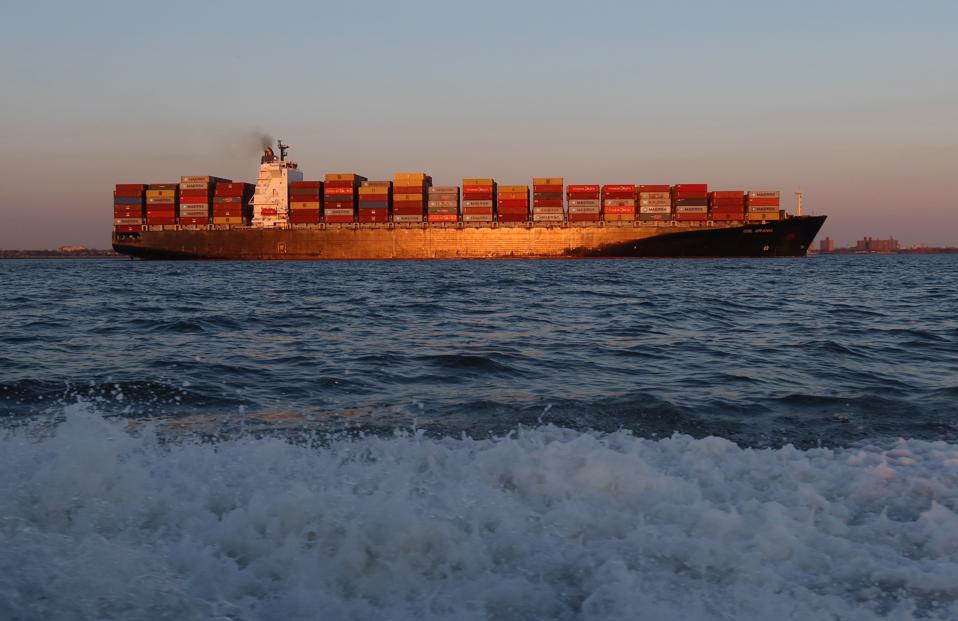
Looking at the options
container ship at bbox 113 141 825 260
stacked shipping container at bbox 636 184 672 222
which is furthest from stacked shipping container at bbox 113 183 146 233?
stacked shipping container at bbox 636 184 672 222

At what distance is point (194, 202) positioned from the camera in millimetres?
65125

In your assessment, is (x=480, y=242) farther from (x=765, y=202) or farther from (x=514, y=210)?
(x=765, y=202)

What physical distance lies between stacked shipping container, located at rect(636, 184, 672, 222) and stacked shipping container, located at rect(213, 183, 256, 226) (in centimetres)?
3952

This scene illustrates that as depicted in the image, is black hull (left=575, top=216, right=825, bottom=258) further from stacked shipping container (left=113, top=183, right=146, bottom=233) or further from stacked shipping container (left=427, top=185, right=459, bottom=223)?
stacked shipping container (left=113, top=183, right=146, bottom=233)

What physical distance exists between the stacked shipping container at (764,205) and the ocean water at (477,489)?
185 ft

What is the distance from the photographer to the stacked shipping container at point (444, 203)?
63.8m

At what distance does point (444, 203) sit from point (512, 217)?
6.93 metres

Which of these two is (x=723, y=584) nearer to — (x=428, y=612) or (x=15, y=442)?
(x=428, y=612)

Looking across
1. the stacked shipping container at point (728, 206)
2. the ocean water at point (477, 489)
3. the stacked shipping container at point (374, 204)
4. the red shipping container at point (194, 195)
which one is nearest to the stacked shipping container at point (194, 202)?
the red shipping container at point (194, 195)

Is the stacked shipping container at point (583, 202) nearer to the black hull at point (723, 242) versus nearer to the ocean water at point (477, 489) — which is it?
the black hull at point (723, 242)

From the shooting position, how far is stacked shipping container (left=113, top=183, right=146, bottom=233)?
6562 centimetres

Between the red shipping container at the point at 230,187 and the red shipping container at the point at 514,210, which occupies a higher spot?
the red shipping container at the point at 230,187

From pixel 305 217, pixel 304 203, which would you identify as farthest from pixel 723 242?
pixel 304 203

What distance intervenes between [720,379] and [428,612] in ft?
20.2
